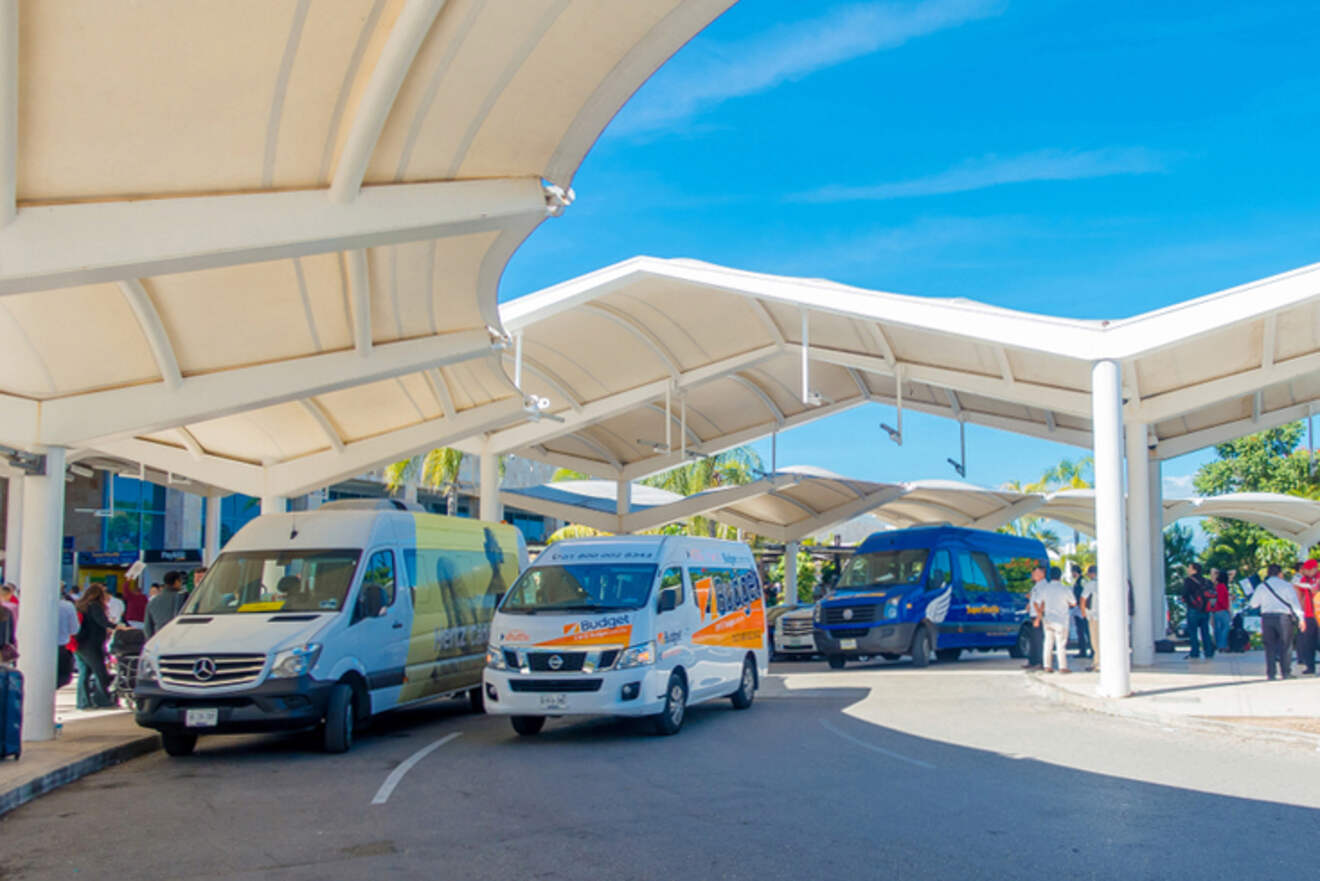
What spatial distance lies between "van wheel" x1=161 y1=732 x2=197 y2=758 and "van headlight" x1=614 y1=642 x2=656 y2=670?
434cm

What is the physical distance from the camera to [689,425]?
A: 32344 mm

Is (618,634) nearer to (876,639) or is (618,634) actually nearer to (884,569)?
(876,639)

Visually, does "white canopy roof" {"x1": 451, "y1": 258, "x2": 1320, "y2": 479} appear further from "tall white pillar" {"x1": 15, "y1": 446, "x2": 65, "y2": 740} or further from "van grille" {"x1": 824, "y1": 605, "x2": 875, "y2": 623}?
"tall white pillar" {"x1": 15, "y1": 446, "x2": 65, "y2": 740}

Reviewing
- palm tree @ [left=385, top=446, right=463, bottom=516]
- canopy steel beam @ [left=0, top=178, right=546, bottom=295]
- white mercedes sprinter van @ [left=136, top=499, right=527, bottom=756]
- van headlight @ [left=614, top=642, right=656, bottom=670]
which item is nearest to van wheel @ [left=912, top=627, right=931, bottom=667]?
white mercedes sprinter van @ [left=136, top=499, right=527, bottom=756]

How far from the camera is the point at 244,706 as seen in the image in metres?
11.3

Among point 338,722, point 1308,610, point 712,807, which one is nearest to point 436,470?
point 338,722

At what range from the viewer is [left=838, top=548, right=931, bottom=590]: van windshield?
2172 cm

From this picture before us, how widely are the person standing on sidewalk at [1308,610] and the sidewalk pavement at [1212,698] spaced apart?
395 millimetres

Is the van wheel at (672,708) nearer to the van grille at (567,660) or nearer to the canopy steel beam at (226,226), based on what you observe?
the van grille at (567,660)

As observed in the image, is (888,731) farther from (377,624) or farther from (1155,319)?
(1155,319)

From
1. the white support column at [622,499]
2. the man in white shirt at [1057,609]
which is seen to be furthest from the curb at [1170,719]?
the white support column at [622,499]

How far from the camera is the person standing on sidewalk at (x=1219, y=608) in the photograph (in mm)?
22156

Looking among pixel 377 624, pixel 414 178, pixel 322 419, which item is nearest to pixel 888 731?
pixel 377 624

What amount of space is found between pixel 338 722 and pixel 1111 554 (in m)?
9.59
